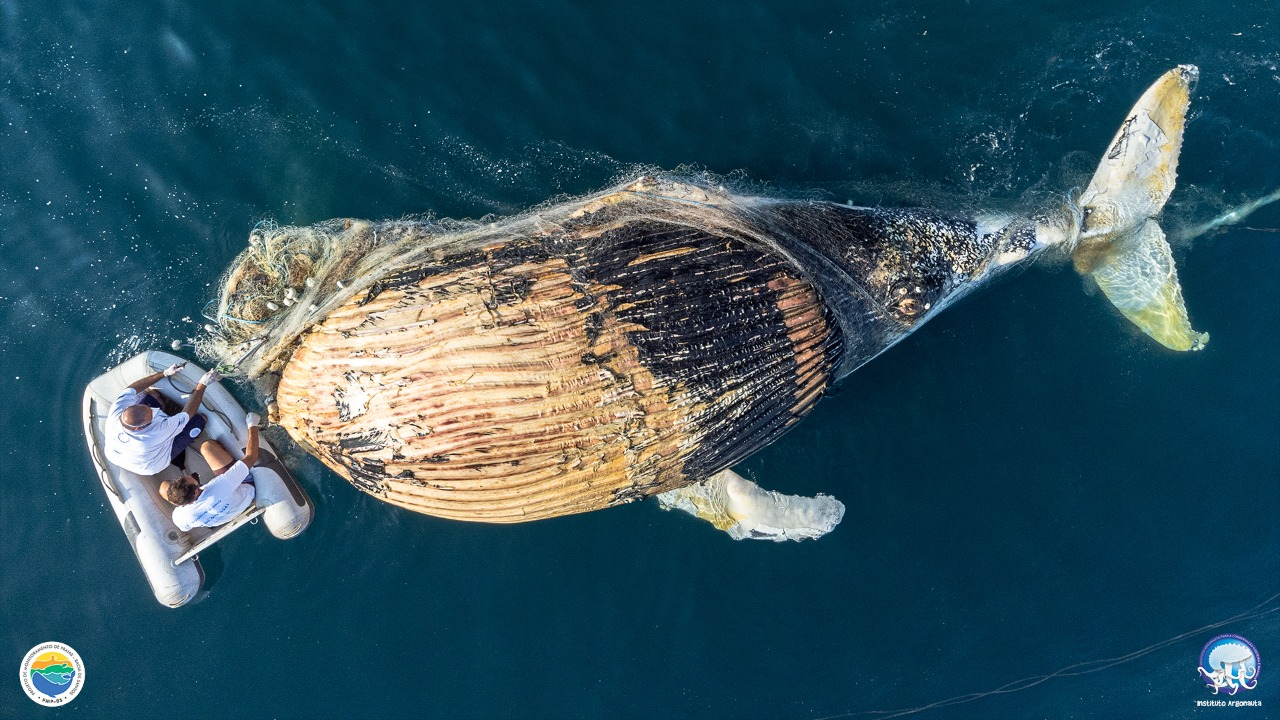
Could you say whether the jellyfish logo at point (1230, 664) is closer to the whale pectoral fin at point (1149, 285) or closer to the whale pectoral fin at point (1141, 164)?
the whale pectoral fin at point (1149, 285)

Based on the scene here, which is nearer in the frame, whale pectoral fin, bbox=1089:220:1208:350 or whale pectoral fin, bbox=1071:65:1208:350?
whale pectoral fin, bbox=1071:65:1208:350

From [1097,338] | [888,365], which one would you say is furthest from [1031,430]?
[888,365]

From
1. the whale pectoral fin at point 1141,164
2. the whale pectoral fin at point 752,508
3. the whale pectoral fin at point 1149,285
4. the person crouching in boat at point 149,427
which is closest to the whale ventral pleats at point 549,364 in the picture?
the whale pectoral fin at point 752,508

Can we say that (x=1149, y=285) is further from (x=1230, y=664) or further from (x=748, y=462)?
(x=1230, y=664)

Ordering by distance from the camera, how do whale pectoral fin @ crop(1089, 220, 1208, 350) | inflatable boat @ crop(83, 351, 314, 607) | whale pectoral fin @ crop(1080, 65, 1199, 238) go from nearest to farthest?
inflatable boat @ crop(83, 351, 314, 607), whale pectoral fin @ crop(1080, 65, 1199, 238), whale pectoral fin @ crop(1089, 220, 1208, 350)

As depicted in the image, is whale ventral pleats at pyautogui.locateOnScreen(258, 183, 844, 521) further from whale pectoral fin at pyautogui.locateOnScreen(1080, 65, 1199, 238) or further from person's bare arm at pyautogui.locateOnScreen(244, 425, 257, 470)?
whale pectoral fin at pyautogui.locateOnScreen(1080, 65, 1199, 238)

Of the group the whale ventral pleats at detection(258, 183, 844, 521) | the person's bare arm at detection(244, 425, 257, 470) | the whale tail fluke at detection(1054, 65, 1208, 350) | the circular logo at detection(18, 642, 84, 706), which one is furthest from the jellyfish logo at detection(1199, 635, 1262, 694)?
the circular logo at detection(18, 642, 84, 706)

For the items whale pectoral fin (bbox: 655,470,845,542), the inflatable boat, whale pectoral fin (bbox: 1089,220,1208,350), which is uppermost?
the inflatable boat
